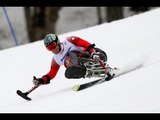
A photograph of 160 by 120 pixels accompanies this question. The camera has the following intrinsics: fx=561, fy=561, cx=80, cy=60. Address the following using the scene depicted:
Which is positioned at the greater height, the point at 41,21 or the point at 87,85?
the point at 87,85

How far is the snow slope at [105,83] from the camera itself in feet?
25.5

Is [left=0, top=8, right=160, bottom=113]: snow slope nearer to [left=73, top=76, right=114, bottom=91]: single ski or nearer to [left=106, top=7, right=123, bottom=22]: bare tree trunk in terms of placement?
[left=73, top=76, right=114, bottom=91]: single ski

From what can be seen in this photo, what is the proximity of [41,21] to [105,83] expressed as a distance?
33.5ft

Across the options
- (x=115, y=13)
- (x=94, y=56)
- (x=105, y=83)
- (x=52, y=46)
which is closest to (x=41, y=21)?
(x=115, y=13)

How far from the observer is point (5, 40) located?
2619 centimetres

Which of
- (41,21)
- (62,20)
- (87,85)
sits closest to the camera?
(87,85)

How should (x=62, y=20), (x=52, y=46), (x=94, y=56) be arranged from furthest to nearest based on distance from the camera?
(x=62, y=20)
(x=52, y=46)
(x=94, y=56)

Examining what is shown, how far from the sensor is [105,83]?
29.8 feet

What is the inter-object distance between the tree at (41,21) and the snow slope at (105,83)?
3.84m

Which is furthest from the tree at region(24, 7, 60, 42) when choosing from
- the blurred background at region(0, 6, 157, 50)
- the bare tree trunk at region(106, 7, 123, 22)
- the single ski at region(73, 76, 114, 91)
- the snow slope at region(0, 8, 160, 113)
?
the single ski at region(73, 76, 114, 91)

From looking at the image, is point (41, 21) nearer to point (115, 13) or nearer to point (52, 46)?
point (115, 13)

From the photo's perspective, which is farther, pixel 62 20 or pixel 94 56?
pixel 62 20

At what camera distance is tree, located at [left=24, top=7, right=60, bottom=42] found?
62.3 ft
